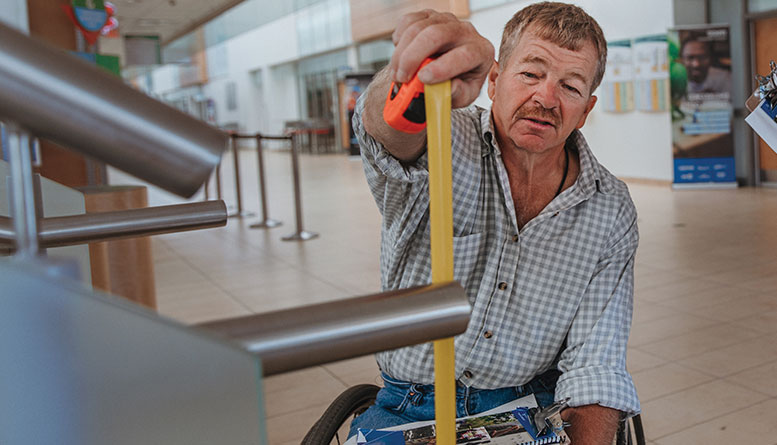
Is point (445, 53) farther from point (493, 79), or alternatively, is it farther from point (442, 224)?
point (493, 79)

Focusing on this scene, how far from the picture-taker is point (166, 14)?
20516 mm

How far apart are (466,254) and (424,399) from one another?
325 millimetres

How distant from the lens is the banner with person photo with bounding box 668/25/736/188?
8.30 meters

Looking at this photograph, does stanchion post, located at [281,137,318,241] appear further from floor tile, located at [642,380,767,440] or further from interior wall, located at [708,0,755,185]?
interior wall, located at [708,0,755,185]

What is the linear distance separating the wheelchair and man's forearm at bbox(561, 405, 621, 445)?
6 cm

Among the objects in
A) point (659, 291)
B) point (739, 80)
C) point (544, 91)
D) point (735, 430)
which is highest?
point (739, 80)

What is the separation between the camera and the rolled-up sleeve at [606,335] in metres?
1.38

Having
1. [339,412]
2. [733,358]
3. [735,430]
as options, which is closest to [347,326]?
[339,412]

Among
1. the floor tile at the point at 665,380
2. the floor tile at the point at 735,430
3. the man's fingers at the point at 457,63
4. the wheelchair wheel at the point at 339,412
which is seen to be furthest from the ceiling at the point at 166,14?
the man's fingers at the point at 457,63

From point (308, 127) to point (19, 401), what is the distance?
1903cm

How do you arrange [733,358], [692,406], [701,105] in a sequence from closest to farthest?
1. [692,406]
2. [733,358]
3. [701,105]

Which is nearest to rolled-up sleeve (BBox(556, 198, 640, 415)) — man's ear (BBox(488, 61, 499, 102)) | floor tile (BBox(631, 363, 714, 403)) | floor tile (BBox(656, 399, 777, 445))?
man's ear (BBox(488, 61, 499, 102))

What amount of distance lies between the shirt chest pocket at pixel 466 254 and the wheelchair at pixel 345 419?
0.38 meters

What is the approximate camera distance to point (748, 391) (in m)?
2.84
